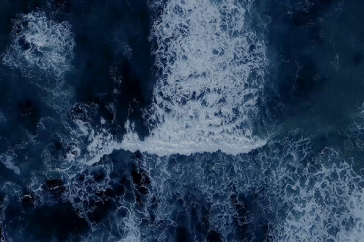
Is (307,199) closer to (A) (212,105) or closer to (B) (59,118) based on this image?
(A) (212,105)

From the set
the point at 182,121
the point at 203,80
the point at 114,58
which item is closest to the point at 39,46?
the point at 114,58

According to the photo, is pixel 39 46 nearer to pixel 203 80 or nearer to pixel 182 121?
pixel 182 121

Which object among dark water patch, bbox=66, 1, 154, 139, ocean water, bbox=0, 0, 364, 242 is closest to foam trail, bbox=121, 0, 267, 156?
ocean water, bbox=0, 0, 364, 242

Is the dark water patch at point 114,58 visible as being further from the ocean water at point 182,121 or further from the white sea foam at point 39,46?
the white sea foam at point 39,46

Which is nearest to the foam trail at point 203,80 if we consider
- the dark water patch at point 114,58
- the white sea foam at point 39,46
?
the dark water patch at point 114,58

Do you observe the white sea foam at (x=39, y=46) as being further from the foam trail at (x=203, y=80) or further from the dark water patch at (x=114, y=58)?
the foam trail at (x=203, y=80)

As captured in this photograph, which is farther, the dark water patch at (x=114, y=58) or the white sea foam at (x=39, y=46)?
the dark water patch at (x=114, y=58)
